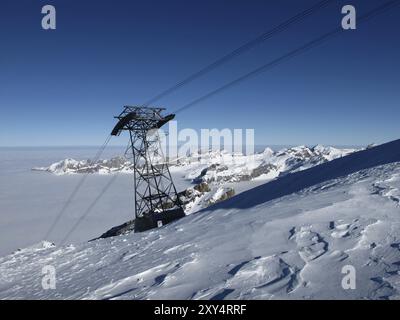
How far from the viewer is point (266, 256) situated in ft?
22.1

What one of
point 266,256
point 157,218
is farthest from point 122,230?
point 266,256

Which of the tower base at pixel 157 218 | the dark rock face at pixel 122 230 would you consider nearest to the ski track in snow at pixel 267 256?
the tower base at pixel 157 218

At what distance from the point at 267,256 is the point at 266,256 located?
0.02m

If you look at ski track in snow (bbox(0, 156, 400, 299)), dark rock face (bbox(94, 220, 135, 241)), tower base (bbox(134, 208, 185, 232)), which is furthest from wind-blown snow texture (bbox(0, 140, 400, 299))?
dark rock face (bbox(94, 220, 135, 241))

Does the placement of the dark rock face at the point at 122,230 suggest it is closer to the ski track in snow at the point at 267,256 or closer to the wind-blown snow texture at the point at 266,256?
the wind-blown snow texture at the point at 266,256

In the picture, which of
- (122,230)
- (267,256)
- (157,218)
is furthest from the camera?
(122,230)

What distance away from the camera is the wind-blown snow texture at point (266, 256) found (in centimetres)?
541

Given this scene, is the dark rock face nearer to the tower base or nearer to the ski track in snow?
the tower base

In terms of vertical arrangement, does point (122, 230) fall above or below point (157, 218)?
below

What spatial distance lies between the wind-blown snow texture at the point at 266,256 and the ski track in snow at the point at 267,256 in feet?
0.07

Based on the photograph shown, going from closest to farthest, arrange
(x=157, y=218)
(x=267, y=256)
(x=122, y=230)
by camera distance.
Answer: (x=267, y=256) → (x=157, y=218) → (x=122, y=230)

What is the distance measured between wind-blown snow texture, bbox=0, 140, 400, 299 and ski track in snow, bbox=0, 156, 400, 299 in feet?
0.07

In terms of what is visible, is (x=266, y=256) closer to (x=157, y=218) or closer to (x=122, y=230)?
(x=157, y=218)

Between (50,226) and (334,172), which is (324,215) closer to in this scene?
(334,172)
